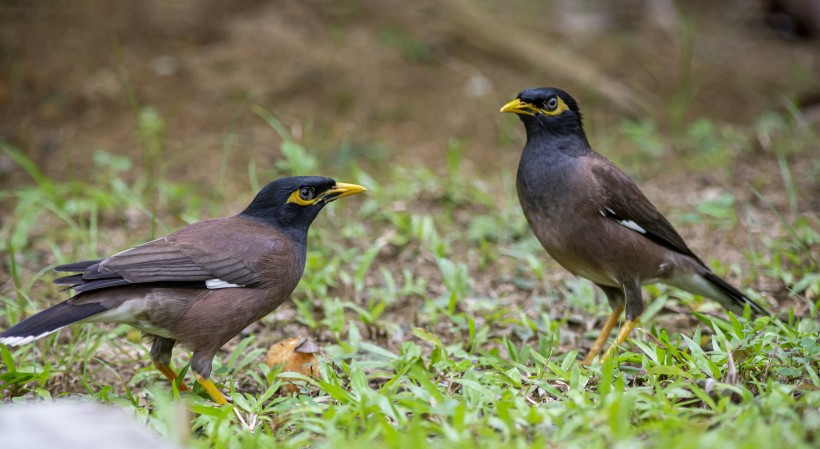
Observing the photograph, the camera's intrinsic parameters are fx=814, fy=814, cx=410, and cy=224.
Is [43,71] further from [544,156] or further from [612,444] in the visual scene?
[612,444]

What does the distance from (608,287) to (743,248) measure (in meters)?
1.68

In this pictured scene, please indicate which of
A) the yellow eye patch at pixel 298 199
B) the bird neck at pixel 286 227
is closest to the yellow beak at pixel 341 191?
the yellow eye patch at pixel 298 199

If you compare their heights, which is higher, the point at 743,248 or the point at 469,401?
the point at 469,401

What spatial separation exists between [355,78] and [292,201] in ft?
15.3

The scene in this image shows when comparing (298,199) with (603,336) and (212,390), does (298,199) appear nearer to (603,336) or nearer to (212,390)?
(212,390)

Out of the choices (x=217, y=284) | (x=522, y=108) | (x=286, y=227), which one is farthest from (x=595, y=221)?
(x=217, y=284)

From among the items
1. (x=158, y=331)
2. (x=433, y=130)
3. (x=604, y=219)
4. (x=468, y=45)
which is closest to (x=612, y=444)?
(x=604, y=219)

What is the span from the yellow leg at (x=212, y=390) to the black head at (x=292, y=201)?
3.17ft

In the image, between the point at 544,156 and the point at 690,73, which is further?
the point at 690,73

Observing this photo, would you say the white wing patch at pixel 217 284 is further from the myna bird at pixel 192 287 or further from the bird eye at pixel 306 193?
the bird eye at pixel 306 193

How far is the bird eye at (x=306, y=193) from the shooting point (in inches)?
184

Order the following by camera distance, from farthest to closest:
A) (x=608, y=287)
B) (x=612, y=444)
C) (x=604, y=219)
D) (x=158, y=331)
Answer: (x=608, y=287)
(x=604, y=219)
(x=158, y=331)
(x=612, y=444)

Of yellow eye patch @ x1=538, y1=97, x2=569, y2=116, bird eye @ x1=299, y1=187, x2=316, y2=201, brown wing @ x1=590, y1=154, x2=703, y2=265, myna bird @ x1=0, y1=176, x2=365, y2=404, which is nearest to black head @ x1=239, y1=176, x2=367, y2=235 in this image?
bird eye @ x1=299, y1=187, x2=316, y2=201

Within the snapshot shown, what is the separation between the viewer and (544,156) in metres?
4.88
